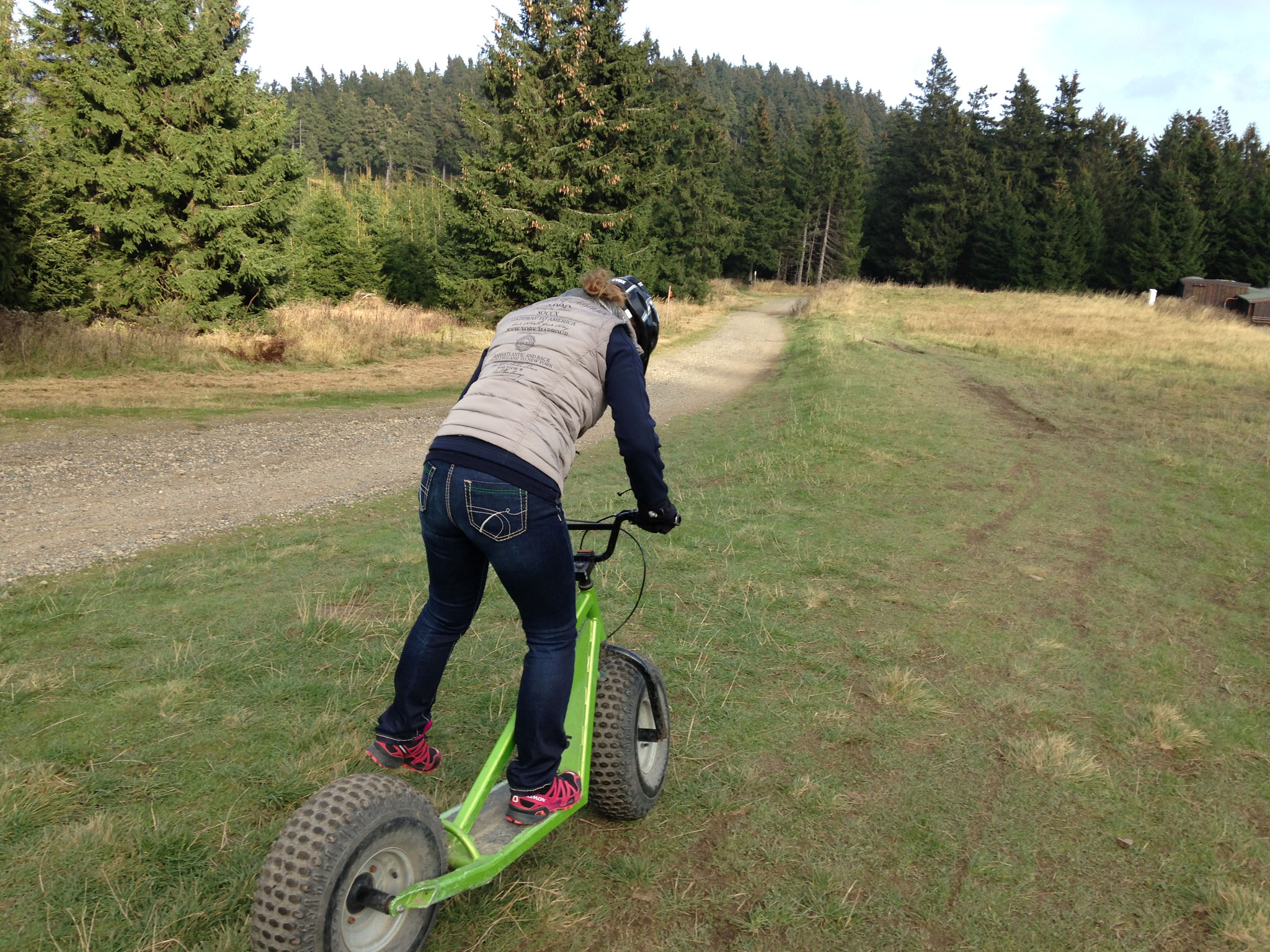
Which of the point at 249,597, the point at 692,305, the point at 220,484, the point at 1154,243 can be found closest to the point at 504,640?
the point at 249,597

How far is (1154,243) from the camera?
183 feet

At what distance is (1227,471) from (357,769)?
1146 cm

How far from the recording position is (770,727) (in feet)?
13.6

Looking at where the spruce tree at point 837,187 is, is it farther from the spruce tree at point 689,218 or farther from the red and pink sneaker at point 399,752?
the red and pink sneaker at point 399,752

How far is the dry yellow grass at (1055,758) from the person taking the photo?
3771 millimetres

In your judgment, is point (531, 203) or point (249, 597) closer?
point (249, 597)

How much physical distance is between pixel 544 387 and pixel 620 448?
316 millimetres

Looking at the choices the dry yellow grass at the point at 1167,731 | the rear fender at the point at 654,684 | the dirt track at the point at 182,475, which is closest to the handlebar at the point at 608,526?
the rear fender at the point at 654,684

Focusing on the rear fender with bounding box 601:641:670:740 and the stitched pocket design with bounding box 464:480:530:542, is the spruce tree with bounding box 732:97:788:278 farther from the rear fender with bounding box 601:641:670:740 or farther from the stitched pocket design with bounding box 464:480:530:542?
the stitched pocket design with bounding box 464:480:530:542

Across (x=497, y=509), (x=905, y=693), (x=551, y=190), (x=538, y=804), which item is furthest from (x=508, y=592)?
(x=551, y=190)

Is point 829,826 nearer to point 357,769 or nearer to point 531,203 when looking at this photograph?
point 357,769

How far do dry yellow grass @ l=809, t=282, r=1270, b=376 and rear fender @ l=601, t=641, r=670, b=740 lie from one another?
22.6m

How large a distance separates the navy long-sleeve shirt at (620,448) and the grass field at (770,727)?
139cm

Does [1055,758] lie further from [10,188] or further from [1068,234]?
[1068,234]
